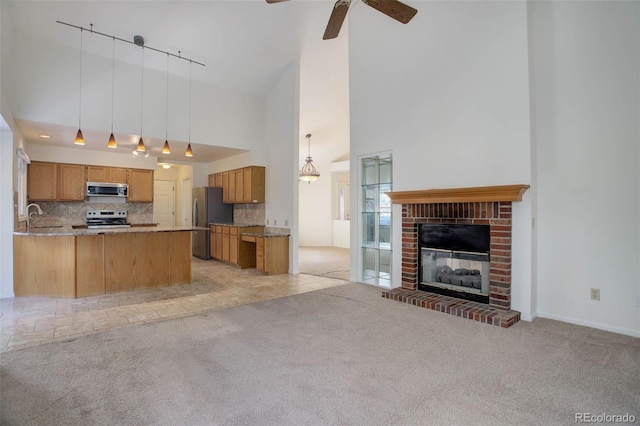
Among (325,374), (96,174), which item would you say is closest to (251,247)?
(96,174)

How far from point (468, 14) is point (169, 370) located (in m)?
4.97

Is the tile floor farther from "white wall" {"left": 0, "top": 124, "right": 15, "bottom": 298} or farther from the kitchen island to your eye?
"white wall" {"left": 0, "top": 124, "right": 15, "bottom": 298}

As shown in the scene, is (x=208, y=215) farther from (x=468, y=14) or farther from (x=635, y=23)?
(x=635, y=23)

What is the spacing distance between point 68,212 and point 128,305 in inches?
162

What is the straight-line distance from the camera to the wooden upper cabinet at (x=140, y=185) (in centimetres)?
751

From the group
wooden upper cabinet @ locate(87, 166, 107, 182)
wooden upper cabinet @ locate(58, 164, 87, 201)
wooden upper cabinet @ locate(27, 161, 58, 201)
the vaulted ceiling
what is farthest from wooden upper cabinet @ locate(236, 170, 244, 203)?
wooden upper cabinet @ locate(27, 161, 58, 201)

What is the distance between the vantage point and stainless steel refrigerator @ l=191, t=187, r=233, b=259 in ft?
26.0

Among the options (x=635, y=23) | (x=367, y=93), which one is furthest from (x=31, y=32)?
(x=635, y=23)

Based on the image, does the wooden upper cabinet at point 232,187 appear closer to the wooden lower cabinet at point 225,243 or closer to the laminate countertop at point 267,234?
the wooden lower cabinet at point 225,243

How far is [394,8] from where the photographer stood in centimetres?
354

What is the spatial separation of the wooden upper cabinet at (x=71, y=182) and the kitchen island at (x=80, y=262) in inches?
87.6

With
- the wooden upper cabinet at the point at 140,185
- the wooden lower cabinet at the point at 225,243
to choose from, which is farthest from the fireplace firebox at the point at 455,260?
the wooden upper cabinet at the point at 140,185

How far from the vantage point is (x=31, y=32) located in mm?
4672

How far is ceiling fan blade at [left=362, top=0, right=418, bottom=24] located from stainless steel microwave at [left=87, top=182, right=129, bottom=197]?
6.45 m
